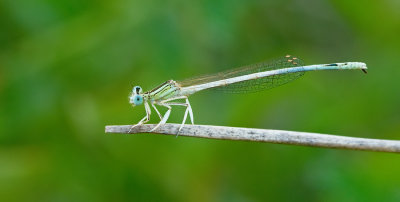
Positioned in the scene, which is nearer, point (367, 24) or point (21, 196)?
point (21, 196)

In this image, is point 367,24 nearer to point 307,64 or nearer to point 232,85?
point 307,64

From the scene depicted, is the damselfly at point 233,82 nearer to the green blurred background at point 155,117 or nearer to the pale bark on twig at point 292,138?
the green blurred background at point 155,117

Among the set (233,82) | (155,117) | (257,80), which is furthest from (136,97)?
(257,80)

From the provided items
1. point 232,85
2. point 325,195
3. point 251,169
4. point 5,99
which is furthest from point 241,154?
point 5,99

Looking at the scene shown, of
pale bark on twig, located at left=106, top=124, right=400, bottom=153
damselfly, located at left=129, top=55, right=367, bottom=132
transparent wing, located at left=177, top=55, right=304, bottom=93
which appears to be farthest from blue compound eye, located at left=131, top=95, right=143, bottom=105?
pale bark on twig, located at left=106, top=124, right=400, bottom=153

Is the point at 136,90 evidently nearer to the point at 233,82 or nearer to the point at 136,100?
the point at 136,100

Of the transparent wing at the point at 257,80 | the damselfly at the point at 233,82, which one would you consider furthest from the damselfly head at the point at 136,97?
the transparent wing at the point at 257,80
